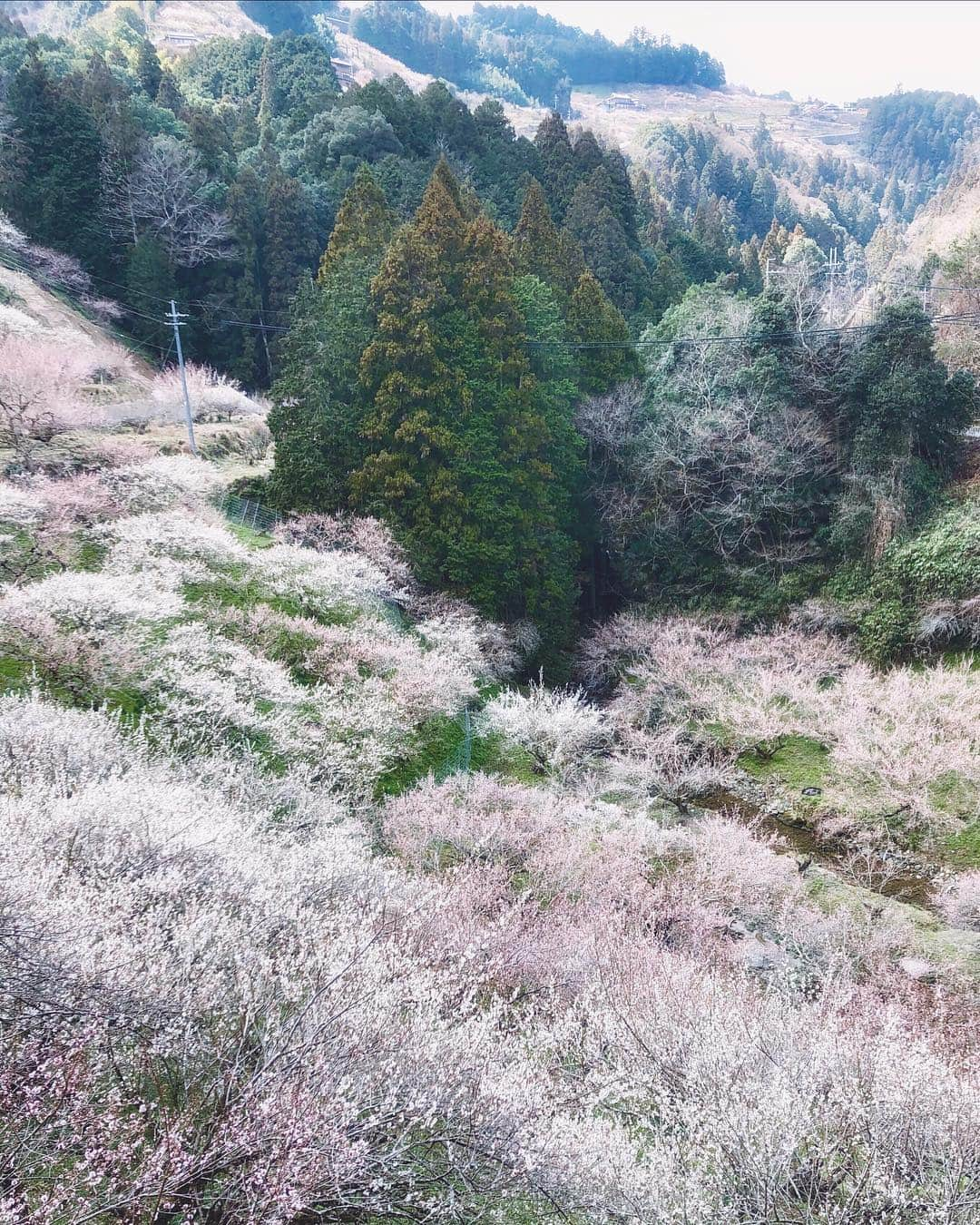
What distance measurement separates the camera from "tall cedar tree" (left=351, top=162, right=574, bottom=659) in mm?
20750

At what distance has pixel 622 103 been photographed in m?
144

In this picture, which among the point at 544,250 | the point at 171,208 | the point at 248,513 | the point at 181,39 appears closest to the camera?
the point at 248,513

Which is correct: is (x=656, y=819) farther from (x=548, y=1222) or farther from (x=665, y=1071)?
(x=548, y=1222)

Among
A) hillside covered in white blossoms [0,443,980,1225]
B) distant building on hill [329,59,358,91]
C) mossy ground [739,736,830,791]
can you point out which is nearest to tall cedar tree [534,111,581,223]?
hillside covered in white blossoms [0,443,980,1225]

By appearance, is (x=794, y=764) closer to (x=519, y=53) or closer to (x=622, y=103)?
(x=519, y=53)

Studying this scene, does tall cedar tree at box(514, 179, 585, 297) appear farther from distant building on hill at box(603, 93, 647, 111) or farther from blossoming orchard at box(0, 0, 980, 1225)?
distant building on hill at box(603, 93, 647, 111)

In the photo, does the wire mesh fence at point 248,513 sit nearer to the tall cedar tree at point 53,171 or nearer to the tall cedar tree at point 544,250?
the tall cedar tree at point 544,250

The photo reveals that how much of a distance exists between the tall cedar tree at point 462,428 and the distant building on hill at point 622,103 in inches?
5780

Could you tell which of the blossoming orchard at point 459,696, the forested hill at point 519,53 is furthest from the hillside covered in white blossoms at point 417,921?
the forested hill at point 519,53

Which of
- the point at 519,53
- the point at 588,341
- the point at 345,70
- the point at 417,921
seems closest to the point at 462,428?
the point at 588,341

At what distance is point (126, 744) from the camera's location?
980 cm

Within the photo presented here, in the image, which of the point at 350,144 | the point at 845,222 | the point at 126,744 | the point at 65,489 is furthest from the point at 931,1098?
the point at 845,222

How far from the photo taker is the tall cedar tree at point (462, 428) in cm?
2075

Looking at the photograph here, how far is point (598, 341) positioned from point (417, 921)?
75.2 ft
